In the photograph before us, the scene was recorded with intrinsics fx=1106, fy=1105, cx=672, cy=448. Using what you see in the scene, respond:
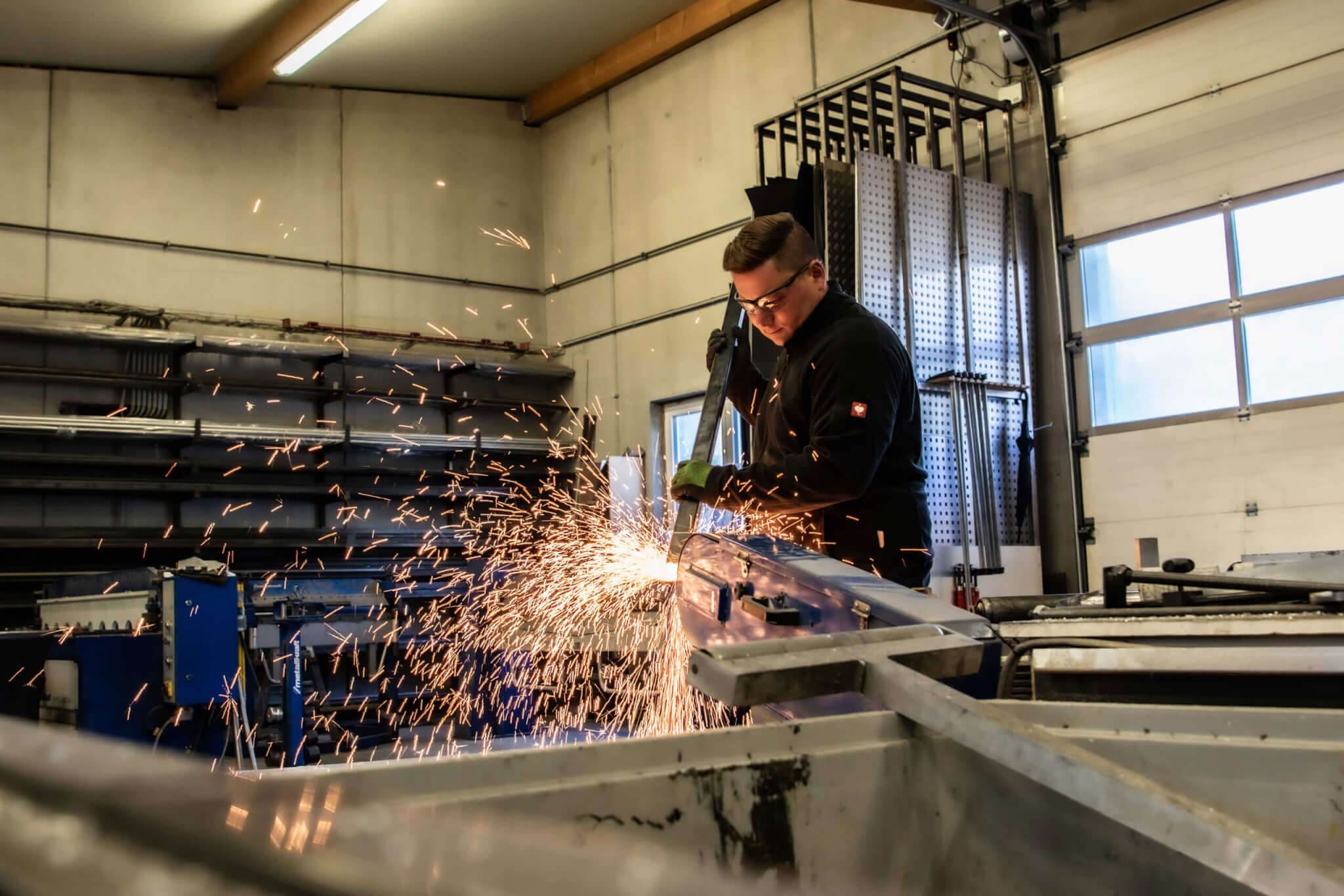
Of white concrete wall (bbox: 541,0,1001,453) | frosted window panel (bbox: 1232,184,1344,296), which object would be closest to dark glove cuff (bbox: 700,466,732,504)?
frosted window panel (bbox: 1232,184,1344,296)

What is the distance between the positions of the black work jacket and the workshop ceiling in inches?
216

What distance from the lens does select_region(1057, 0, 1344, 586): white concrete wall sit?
445 cm

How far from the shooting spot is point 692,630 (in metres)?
2.29

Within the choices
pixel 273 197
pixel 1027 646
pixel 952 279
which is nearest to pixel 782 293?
pixel 1027 646

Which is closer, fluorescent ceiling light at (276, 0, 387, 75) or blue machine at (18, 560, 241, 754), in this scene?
blue machine at (18, 560, 241, 754)

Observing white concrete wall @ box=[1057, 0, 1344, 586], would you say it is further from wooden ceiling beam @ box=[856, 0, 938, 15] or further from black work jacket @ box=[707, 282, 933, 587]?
black work jacket @ box=[707, 282, 933, 587]

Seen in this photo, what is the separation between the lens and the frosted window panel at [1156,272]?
4.79m

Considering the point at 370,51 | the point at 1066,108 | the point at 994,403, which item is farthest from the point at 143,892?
the point at 370,51

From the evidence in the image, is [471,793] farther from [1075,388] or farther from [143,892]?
[1075,388]

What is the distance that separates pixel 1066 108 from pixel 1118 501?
76.2 inches

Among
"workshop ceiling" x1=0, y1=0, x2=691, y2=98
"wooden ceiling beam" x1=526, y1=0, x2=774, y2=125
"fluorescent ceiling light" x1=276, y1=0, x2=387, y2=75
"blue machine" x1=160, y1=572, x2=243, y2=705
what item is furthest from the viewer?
"wooden ceiling beam" x1=526, y1=0, x2=774, y2=125

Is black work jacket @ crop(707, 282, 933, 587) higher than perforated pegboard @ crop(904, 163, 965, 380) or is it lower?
lower

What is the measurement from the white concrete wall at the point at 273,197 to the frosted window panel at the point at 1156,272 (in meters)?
5.21

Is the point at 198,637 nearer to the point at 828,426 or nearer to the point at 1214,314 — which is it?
the point at 828,426
